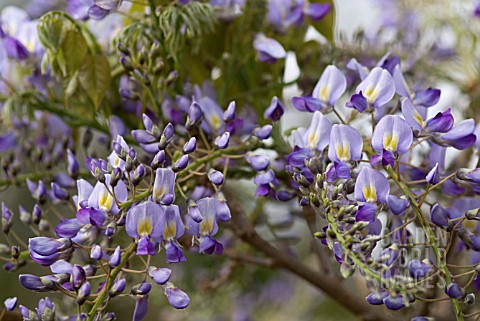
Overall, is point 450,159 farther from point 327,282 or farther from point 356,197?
point 356,197

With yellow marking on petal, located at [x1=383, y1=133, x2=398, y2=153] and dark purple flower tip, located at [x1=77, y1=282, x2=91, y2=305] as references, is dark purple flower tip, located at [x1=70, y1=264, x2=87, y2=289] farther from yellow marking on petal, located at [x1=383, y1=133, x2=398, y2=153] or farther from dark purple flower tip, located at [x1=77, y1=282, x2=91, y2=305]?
yellow marking on petal, located at [x1=383, y1=133, x2=398, y2=153]

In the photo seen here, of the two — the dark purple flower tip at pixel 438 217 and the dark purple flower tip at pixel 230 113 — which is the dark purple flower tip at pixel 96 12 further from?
the dark purple flower tip at pixel 438 217

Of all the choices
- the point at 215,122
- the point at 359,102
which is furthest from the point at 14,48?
the point at 359,102

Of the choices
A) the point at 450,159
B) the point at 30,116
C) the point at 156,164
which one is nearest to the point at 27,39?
the point at 30,116

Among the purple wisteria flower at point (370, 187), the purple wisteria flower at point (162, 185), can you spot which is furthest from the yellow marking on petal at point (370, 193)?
A: the purple wisteria flower at point (162, 185)

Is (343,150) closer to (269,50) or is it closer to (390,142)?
(390,142)

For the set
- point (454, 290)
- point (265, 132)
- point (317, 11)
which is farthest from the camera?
point (317, 11)

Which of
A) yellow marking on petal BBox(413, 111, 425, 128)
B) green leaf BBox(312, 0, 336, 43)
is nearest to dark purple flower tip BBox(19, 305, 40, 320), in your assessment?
yellow marking on petal BBox(413, 111, 425, 128)
